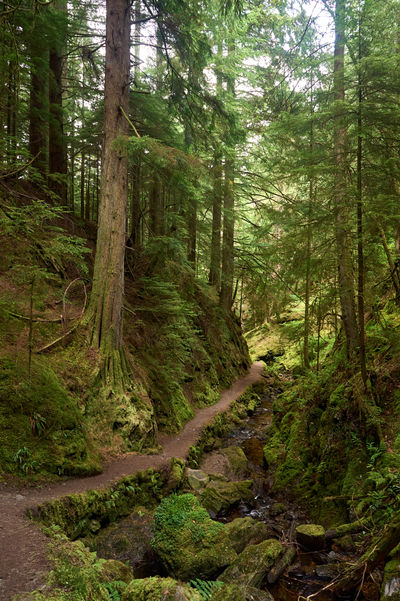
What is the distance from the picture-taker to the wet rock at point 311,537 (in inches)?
225

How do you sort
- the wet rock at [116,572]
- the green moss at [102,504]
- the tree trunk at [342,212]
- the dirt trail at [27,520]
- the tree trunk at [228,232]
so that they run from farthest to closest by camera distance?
the tree trunk at [228,232] → the tree trunk at [342,212] → the green moss at [102,504] → the wet rock at [116,572] → the dirt trail at [27,520]

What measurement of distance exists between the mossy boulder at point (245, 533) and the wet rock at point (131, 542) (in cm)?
137

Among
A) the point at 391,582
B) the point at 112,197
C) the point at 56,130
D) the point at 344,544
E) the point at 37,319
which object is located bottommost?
the point at 344,544

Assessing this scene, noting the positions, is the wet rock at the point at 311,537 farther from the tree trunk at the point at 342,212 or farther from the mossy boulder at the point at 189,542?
the tree trunk at the point at 342,212

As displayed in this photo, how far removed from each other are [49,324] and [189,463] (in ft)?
16.2

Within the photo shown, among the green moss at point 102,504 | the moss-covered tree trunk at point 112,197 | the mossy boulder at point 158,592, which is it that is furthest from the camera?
the moss-covered tree trunk at point 112,197

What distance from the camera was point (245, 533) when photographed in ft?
19.9

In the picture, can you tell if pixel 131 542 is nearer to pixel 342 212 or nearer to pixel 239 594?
pixel 239 594

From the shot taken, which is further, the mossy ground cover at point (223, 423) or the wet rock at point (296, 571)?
the mossy ground cover at point (223, 423)

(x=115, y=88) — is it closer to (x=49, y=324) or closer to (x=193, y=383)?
(x=49, y=324)

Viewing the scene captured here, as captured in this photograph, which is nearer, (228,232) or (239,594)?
(239,594)

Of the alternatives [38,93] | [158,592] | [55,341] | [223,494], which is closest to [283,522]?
[223,494]

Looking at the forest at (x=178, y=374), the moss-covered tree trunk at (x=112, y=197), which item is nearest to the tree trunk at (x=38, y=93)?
the forest at (x=178, y=374)

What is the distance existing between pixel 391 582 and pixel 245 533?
116 inches
